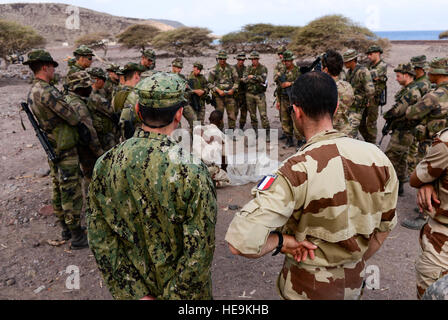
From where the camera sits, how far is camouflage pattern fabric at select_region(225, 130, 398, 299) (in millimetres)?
1365

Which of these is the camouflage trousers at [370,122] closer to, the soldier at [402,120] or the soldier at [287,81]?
the soldier at [402,120]

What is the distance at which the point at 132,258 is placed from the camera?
1.79 meters

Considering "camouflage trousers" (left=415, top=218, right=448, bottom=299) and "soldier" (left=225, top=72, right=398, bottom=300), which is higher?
"soldier" (left=225, top=72, right=398, bottom=300)

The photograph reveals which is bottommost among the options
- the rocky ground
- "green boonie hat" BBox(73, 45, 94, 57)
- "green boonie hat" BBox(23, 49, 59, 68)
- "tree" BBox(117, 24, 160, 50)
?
the rocky ground

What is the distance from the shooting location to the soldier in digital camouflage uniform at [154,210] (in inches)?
63.1

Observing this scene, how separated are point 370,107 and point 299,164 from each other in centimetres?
580

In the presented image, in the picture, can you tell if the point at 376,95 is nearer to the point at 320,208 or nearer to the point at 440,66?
the point at 440,66

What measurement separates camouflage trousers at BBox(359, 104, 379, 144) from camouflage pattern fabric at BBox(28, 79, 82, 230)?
17.8ft

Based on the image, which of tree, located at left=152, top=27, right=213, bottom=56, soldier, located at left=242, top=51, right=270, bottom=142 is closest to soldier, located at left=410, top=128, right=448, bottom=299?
soldier, located at left=242, top=51, right=270, bottom=142

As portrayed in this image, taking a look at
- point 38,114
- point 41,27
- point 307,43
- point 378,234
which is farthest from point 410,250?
point 41,27

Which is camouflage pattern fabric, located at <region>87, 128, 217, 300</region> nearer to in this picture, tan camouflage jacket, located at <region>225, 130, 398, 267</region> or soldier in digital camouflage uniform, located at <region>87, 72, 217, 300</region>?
soldier in digital camouflage uniform, located at <region>87, 72, 217, 300</region>

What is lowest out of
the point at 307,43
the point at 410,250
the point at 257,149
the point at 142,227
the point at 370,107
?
the point at 410,250

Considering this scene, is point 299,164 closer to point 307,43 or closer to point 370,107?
point 370,107

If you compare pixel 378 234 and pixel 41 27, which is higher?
pixel 41 27
